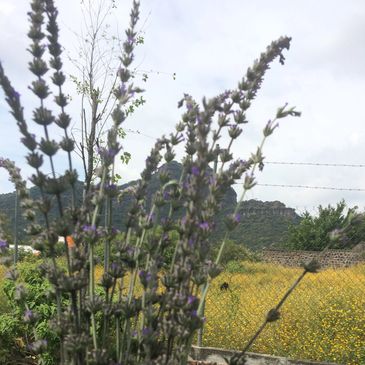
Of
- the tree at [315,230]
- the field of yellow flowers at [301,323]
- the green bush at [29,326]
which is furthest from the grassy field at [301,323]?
the tree at [315,230]

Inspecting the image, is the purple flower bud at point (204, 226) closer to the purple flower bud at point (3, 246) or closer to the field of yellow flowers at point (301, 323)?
the purple flower bud at point (3, 246)

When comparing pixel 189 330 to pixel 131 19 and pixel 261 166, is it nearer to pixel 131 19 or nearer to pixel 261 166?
pixel 261 166

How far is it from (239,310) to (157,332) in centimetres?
534

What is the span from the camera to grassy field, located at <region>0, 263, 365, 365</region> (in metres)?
5.45

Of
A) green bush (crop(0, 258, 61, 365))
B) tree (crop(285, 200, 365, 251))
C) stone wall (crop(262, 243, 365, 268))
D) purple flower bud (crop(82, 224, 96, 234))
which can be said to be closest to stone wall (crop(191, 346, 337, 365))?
green bush (crop(0, 258, 61, 365))

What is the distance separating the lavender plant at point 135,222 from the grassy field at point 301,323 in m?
4.11

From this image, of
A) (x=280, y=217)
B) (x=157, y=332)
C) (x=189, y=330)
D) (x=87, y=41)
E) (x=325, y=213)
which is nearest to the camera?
(x=189, y=330)

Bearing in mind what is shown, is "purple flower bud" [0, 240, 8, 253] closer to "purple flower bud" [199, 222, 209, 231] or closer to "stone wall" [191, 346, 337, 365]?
"purple flower bud" [199, 222, 209, 231]

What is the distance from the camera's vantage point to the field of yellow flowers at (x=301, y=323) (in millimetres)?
5441

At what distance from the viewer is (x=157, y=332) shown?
151 cm

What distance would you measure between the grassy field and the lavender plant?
13.5 feet

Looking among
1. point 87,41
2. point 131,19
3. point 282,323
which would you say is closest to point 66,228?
point 131,19

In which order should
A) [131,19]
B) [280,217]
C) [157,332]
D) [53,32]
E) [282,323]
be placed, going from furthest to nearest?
[280,217] < [282,323] < [131,19] < [53,32] < [157,332]

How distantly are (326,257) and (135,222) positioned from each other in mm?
19895
